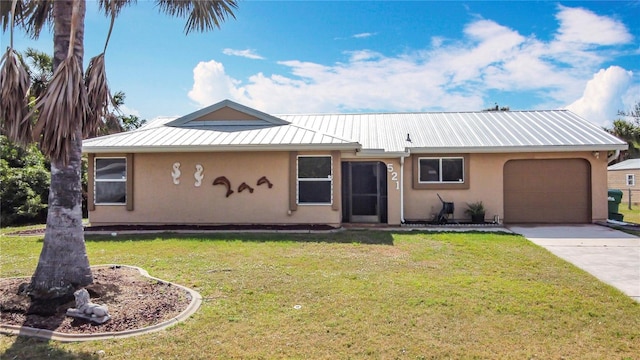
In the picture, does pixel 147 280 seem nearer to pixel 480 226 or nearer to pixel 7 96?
pixel 7 96

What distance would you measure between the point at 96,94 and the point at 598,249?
1064 cm

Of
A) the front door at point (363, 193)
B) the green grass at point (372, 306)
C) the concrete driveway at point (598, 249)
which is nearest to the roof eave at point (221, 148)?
the front door at point (363, 193)

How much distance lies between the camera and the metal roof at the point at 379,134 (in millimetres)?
12047

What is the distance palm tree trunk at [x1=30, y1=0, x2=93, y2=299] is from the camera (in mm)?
5426

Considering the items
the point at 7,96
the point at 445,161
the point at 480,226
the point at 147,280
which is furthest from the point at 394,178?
the point at 7,96

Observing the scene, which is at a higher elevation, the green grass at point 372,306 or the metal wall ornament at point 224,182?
the metal wall ornament at point 224,182

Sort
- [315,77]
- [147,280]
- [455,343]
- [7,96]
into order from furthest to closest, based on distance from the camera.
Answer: [315,77] → [147,280] → [7,96] → [455,343]

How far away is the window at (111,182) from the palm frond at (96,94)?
7750mm

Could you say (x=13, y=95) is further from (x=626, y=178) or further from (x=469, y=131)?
(x=626, y=178)

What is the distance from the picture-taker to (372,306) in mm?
5277

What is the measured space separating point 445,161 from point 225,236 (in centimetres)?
790

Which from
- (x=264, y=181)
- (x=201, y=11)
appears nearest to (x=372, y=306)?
(x=201, y=11)

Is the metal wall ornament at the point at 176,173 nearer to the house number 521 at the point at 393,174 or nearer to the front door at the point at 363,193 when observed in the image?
the front door at the point at 363,193

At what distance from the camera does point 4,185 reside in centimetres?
1516
